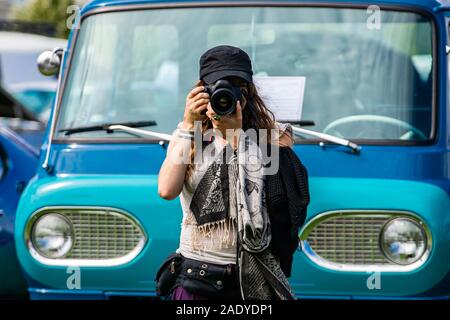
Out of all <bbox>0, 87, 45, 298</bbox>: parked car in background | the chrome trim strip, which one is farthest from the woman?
<bbox>0, 87, 45, 298</bbox>: parked car in background

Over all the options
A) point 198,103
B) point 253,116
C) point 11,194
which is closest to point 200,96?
point 198,103

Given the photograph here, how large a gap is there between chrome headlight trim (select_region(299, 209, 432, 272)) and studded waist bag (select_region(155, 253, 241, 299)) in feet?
3.84

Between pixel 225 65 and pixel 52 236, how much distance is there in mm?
1851

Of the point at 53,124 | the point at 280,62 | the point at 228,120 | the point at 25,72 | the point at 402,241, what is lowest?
the point at 402,241

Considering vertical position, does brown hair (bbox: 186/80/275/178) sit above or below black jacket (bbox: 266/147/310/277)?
above

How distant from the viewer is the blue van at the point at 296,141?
4.79 m

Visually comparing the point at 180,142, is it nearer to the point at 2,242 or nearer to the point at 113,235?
the point at 113,235

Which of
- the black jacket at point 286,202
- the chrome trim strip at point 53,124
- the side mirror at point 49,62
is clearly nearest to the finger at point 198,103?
the black jacket at point 286,202

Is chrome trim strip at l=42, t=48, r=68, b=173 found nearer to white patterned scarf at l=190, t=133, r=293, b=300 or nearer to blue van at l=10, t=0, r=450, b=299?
blue van at l=10, t=0, r=450, b=299

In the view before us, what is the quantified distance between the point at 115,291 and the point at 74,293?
0.21m

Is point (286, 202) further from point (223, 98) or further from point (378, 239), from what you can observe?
point (378, 239)

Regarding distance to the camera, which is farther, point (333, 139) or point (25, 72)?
point (25, 72)

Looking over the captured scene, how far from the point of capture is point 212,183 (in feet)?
11.8

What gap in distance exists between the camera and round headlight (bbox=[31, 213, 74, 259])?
4.99 meters
